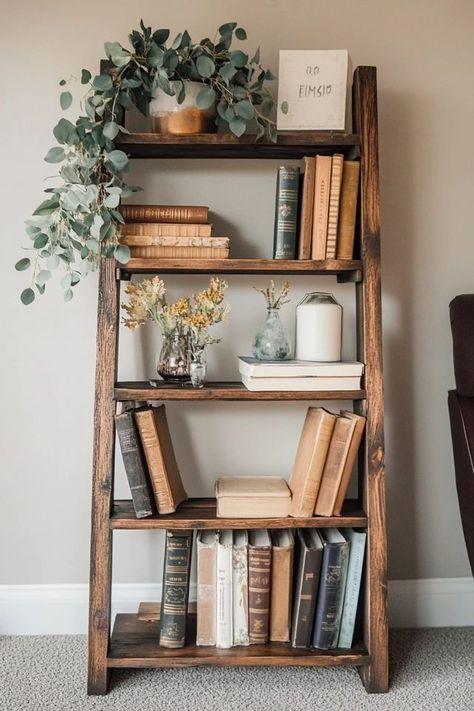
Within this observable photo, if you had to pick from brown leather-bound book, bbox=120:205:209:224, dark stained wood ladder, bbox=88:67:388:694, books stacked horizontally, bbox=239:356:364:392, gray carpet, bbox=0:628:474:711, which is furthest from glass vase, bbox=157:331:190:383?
gray carpet, bbox=0:628:474:711

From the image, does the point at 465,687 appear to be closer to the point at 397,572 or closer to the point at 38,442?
the point at 397,572

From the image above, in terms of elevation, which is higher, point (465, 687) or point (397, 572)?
point (397, 572)

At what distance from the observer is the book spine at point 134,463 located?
1.66 m

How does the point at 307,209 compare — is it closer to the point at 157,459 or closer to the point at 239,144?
the point at 239,144

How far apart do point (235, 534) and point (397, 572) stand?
1.92ft

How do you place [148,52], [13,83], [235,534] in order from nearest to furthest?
[148,52] → [235,534] → [13,83]

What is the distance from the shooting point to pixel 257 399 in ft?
5.48

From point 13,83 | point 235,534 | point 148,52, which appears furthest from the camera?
point 13,83

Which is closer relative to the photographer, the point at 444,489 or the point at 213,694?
the point at 213,694

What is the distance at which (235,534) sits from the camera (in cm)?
179

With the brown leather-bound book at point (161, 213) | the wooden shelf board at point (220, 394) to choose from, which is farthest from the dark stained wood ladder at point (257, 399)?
the brown leather-bound book at point (161, 213)

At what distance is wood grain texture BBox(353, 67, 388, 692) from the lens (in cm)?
168

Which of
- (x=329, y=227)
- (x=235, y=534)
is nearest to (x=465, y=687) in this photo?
(x=235, y=534)

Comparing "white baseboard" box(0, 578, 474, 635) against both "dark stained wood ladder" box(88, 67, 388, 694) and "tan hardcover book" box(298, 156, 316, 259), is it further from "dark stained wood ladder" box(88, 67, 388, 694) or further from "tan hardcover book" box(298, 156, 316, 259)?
"tan hardcover book" box(298, 156, 316, 259)
